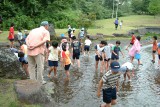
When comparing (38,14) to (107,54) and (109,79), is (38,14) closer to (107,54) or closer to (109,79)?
(107,54)

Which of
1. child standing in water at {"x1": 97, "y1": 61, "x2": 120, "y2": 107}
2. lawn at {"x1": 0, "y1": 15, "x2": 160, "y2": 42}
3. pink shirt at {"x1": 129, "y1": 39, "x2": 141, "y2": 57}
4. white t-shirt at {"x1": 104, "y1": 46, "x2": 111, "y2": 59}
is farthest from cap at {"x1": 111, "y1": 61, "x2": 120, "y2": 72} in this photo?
lawn at {"x1": 0, "y1": 15, "x2": 160, "y2": 42}

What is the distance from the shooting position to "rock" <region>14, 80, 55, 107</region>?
297 inches

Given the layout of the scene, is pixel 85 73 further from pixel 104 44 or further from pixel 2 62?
pixel 2 62

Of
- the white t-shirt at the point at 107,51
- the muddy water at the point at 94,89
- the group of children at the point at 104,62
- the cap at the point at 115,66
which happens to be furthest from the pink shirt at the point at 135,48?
the cap at the point at 115,66

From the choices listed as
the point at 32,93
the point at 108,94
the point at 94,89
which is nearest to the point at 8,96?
the point at 32,93

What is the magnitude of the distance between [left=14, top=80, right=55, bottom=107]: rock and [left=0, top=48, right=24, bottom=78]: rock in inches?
54.9

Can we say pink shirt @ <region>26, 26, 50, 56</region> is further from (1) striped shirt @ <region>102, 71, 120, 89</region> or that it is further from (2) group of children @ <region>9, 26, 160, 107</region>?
(1) striped shirt @ <region>102, 71, 120, 89</region>

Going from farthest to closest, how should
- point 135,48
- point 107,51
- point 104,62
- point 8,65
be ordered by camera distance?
point 135,48 < point 104,62 < point 107,51 < point 8,65

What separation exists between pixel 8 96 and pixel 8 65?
80.3 inches

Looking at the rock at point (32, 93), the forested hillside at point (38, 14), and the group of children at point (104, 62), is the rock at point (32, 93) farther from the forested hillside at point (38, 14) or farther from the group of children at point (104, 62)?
the forested hillside at point (38, 14)

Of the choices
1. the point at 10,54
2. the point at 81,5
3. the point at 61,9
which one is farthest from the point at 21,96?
the point at 81,5

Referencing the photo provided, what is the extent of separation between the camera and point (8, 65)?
9430mm

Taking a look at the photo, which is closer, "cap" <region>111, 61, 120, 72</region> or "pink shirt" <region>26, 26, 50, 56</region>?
"cap" <region>111, 61, 120, 72</region>

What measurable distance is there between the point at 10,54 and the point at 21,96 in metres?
2.45
